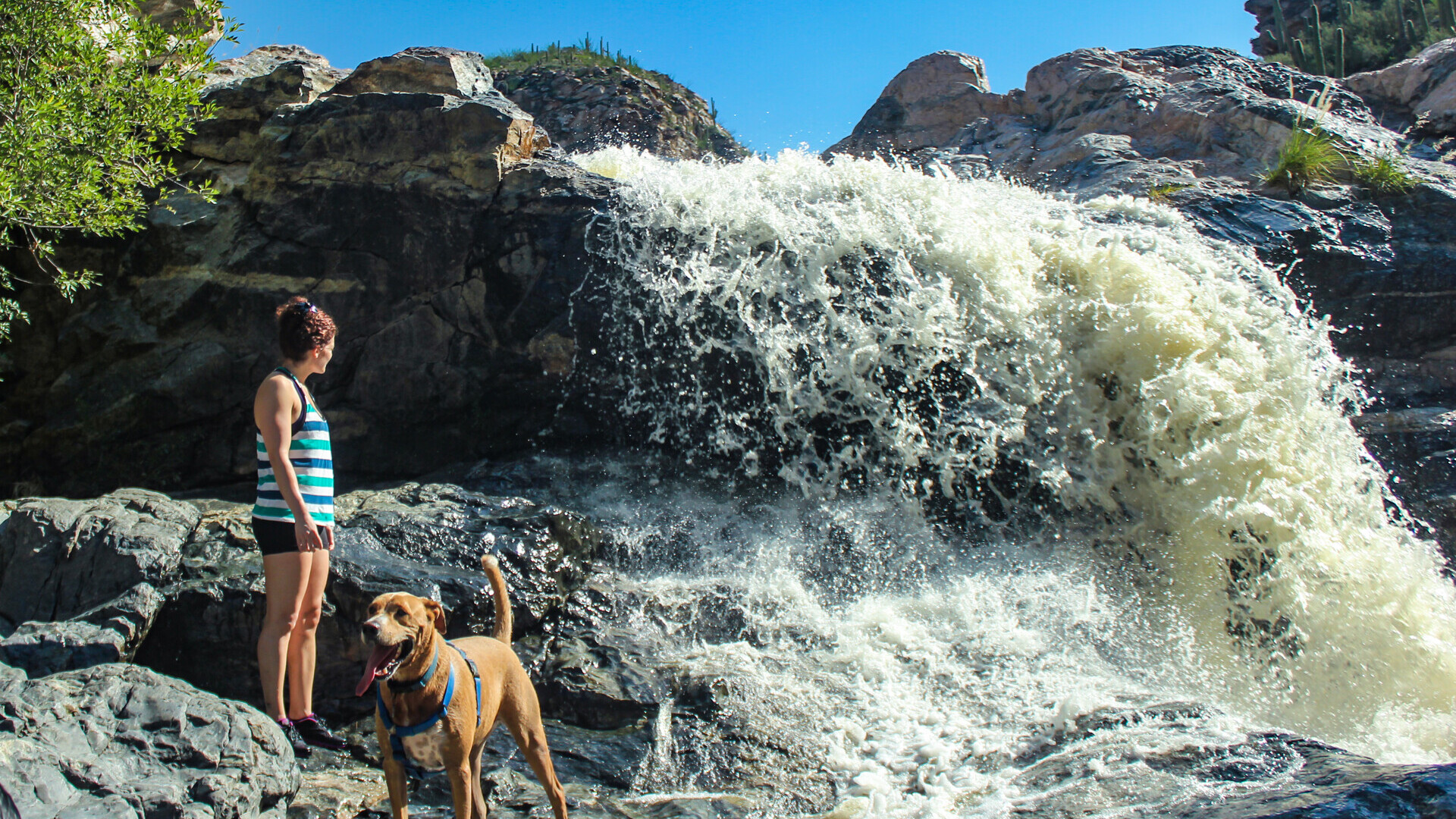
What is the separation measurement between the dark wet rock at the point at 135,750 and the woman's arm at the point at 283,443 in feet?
2.22

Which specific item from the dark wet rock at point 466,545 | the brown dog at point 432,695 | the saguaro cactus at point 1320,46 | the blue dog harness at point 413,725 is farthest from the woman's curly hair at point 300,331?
the saguaro cactus at point 1320,46

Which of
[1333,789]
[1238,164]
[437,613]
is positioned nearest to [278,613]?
[437,613]

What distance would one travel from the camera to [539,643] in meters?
4.61

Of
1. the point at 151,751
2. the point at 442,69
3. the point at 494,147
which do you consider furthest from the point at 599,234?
the point at 151,751

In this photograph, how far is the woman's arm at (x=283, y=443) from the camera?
3.12 meters

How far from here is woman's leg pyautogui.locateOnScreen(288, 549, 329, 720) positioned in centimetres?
339

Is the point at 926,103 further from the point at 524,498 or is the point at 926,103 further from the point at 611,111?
the point at 524,498

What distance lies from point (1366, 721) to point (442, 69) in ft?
27.2

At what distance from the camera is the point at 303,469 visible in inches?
129

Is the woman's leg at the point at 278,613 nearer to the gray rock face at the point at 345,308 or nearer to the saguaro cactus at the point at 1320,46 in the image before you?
the gray rock face at the point at 345,308

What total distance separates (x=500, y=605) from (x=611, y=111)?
21383 millimetres

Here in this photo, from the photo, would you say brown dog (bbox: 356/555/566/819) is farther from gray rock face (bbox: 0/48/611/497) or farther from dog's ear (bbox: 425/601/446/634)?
gray rock face (bbox: 0/48/611/497)

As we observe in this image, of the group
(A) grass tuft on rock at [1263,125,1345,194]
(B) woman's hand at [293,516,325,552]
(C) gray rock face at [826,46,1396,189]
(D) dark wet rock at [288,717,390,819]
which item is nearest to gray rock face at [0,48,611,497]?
(D) dark wet rock at [288,717,390,819]

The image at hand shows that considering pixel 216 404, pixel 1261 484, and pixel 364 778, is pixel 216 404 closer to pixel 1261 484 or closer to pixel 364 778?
pixel 364 778
